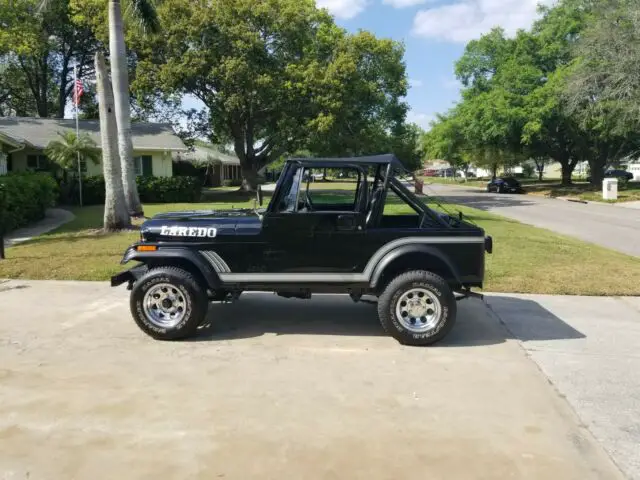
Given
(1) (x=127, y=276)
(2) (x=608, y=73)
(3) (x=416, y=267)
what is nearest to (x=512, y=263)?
(3) (x=416, y=267)

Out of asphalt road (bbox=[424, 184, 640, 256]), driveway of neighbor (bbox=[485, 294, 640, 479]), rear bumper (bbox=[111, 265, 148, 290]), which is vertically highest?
rear bumper (bbox=[111, 265, 148, 290])

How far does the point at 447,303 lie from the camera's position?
18.4 feet

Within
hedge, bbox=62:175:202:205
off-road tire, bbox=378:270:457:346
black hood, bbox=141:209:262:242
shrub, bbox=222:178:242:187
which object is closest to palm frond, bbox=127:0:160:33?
hedge, bbox=62:175:202:205

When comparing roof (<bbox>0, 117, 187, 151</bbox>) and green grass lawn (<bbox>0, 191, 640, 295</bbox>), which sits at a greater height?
roof (<bbox>0, 117, 187, 151</bbox>)

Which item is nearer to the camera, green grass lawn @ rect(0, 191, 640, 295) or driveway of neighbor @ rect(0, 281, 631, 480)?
driveway of neighbor @ rect(0, 281, 631, 480)

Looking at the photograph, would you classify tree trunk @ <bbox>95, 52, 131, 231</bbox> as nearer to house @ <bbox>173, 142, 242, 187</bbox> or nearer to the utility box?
the utility box

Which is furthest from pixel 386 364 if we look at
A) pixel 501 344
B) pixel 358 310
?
pixel 358 310

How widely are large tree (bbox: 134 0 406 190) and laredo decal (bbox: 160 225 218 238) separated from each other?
841 inches

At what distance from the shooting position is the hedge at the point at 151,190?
27219mm

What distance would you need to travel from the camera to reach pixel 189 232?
5.85 m

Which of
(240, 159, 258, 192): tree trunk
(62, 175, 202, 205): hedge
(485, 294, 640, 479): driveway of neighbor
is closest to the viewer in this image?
(485, 294, 640, 479): driveway of neighbor

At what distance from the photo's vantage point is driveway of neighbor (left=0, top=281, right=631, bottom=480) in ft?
11.2

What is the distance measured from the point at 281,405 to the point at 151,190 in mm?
25631

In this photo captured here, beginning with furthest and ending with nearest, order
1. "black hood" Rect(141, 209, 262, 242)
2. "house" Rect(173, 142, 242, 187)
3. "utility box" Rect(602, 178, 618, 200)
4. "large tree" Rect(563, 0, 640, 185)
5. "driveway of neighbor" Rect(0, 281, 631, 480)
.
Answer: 1. "house" Rect(173, 142, 242, 187)
2. "utility box" Rect(602, 178, 618, 200)
3. "large tree" Rect(563, 0, 640, 185)
4. "black hood" Rect(141, 209, 262, 242)
5. "driveway of neighbor" Rect(0, 281, 631, 480)
